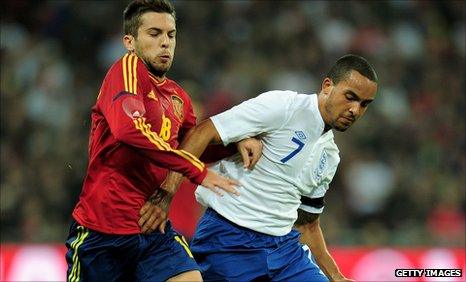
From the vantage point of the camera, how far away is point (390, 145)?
415 inches

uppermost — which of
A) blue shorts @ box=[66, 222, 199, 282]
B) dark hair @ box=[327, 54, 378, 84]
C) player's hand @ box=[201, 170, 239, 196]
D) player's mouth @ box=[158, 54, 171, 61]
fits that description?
player's mouth @ box=[158, 54, 171, 61]

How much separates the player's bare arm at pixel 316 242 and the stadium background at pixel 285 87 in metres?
3.31

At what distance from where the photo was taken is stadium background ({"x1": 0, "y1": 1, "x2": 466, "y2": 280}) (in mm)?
9094

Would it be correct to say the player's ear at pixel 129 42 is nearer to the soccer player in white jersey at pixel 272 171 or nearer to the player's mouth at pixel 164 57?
the player's mouth at pixel 164 57

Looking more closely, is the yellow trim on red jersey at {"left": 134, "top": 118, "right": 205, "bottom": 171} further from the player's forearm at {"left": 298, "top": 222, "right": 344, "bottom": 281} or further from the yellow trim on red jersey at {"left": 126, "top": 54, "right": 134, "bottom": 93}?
the player's forearm at {"left": 298, "top": 222, "right": 344, "bottom": 281}

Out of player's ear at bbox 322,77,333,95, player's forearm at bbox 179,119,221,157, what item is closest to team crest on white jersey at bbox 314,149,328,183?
player's ear at bbox 322,77,333,95

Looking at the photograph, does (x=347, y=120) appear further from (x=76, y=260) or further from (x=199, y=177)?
(x=76, y=260)

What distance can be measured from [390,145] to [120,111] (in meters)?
6.80

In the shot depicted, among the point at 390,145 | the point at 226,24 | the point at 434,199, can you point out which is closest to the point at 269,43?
the point at 226,24

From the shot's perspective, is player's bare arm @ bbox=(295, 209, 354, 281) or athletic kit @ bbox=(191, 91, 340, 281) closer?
athletic kit @ bbox=(191, 91, 340, 281)

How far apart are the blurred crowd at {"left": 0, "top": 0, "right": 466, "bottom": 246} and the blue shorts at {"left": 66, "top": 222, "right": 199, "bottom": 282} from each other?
12.9ft

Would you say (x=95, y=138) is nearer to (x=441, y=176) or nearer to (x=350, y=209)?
(x=350, y=209)

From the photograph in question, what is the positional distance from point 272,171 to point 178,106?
0.57 m

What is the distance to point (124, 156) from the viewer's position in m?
4.38
